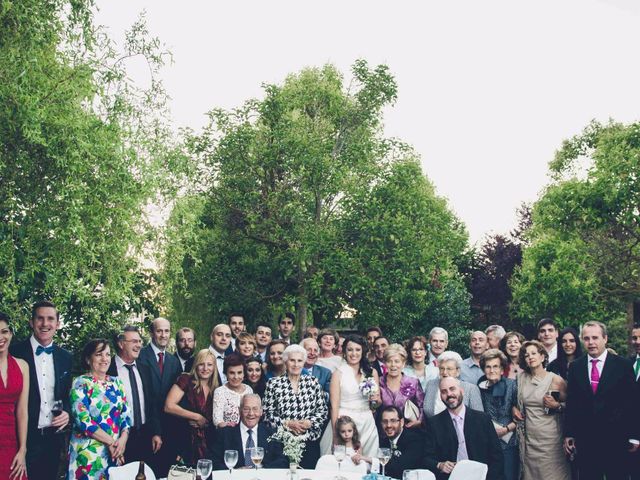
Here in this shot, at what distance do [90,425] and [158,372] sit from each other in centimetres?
162

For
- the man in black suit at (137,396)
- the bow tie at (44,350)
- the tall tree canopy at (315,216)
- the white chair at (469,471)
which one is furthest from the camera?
the tall tree canopy at (315,216)

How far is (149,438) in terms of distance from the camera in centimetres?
715

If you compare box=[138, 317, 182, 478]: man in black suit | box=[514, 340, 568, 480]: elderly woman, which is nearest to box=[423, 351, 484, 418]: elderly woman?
box=[514, 340, 568, 480]: elderly woman

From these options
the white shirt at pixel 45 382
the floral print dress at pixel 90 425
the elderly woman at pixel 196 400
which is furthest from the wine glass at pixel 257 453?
the white shirt at pixel 45 382

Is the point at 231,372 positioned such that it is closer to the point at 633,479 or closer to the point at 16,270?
the point at 16,270

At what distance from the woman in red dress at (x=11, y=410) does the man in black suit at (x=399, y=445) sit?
3510mm

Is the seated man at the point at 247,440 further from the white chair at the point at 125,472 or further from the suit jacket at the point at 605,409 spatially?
the suit jacket at the point at 605,409

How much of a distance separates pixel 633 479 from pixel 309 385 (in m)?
3.60

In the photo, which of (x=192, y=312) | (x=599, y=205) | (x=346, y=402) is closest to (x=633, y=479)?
(x=346, y=402)

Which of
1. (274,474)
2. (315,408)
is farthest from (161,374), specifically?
(274,474)

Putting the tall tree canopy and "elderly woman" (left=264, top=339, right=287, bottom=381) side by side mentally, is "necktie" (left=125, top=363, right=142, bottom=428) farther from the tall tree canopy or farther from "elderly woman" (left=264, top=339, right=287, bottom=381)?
the tall tree canopy

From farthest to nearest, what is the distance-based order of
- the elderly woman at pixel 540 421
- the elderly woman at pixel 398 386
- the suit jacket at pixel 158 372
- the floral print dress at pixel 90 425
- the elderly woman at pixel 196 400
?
1. the suit jacket at pixel 158 372
2. the elderly woman at pixel 398 386
3. the elderly woman at pixel 540 421
4. the elderly woman at pixel 196 400
5. the floral print dress at pixel 90 425

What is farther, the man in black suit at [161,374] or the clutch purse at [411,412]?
the clutch purse at [411,412]

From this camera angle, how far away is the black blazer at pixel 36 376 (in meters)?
6.39
